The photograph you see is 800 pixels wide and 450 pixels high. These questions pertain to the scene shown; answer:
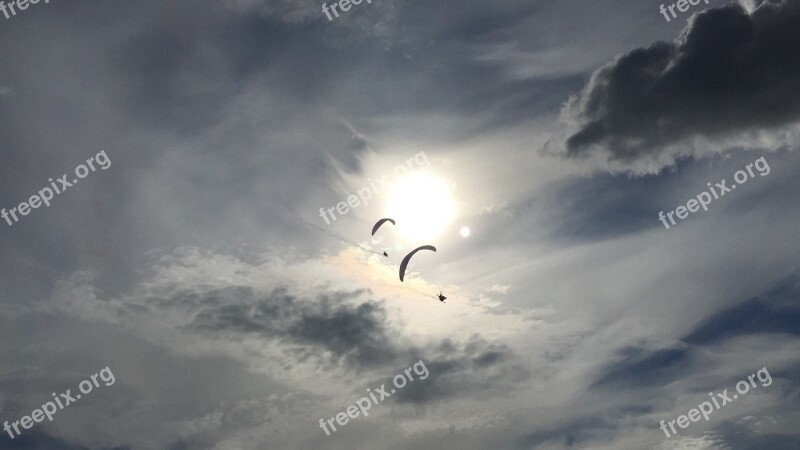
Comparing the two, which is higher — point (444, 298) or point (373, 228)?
point (373, 228)

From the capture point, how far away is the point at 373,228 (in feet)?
367

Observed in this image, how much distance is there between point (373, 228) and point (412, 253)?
8.20m

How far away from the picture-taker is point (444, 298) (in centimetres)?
11056

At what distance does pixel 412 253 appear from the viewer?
111 meters

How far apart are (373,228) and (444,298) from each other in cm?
1748

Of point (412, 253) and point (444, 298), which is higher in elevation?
point (412, 253)

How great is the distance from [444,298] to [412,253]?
379 inches

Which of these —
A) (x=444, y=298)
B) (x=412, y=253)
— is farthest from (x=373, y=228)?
(x=444, y=298)

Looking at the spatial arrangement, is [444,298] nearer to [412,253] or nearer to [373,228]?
[412,253]
